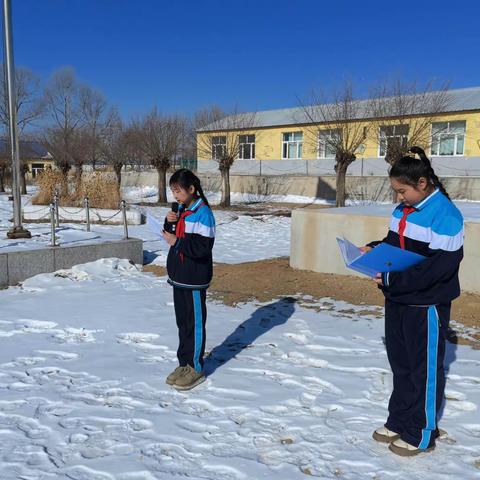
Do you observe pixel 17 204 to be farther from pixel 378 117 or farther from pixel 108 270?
pixel 378 117

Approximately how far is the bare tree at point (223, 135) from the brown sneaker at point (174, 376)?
69.2ft

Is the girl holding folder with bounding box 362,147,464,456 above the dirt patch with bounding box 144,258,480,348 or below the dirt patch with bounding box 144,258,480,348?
above

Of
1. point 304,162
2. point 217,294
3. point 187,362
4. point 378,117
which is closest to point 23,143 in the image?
point 304,162

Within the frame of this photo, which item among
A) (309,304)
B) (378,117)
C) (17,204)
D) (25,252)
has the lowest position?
(309,304)

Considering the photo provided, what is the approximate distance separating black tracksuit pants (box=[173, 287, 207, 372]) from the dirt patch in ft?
8.86

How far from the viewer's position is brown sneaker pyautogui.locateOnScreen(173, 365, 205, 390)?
3939mm

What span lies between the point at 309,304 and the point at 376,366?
7.45 feet

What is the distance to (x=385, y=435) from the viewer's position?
3137mm

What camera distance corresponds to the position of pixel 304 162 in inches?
1300

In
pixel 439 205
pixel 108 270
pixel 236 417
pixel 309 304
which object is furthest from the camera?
pixel 108 270

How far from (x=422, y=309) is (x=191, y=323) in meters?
1.80

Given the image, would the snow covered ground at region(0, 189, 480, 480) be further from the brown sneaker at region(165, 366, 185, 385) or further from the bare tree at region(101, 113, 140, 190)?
the bare tree at region(101, 113, 140, 190)

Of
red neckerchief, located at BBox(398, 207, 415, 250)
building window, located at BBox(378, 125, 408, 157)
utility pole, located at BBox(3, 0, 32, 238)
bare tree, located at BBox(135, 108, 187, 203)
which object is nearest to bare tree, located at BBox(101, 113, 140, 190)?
bare tree, located at BBox(135, 108, 187, 203)

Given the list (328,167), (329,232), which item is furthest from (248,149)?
(329,232)
